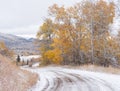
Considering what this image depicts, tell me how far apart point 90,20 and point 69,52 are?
28.2 ft

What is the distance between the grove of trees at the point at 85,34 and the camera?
45.1 metres

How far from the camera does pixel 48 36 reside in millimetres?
62375

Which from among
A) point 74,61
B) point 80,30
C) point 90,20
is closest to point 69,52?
point 74,61

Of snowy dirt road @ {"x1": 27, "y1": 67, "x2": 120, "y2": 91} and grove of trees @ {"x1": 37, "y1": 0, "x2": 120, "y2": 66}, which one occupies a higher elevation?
grove of trees @ {"x1": 37, "y1": 0, "x2": 120, "y2": 66}

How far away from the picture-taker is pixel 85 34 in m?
47.9

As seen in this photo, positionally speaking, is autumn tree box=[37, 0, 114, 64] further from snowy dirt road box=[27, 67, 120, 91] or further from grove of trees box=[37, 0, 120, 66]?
snowy dirt road box=[27, 67, 120, 91]

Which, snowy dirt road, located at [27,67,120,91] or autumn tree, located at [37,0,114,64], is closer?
snowy dirt road, located at [27,67,120,91]

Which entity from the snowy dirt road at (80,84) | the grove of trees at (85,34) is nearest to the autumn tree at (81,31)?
the grove of trees at (85,34)

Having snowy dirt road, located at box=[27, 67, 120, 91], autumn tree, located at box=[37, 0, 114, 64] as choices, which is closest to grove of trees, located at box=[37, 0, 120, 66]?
autumn tree, located at box=[37, 0, 114, 64]

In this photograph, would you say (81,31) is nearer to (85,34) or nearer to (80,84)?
(85,34)

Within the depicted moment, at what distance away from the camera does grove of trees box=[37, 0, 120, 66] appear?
45094mm

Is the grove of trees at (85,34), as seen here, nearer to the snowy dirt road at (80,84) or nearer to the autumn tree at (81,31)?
the autumn tree at (81,31)

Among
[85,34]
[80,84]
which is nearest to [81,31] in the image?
[85,34]

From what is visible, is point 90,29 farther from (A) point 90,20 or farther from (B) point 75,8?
(B) point 75,8
